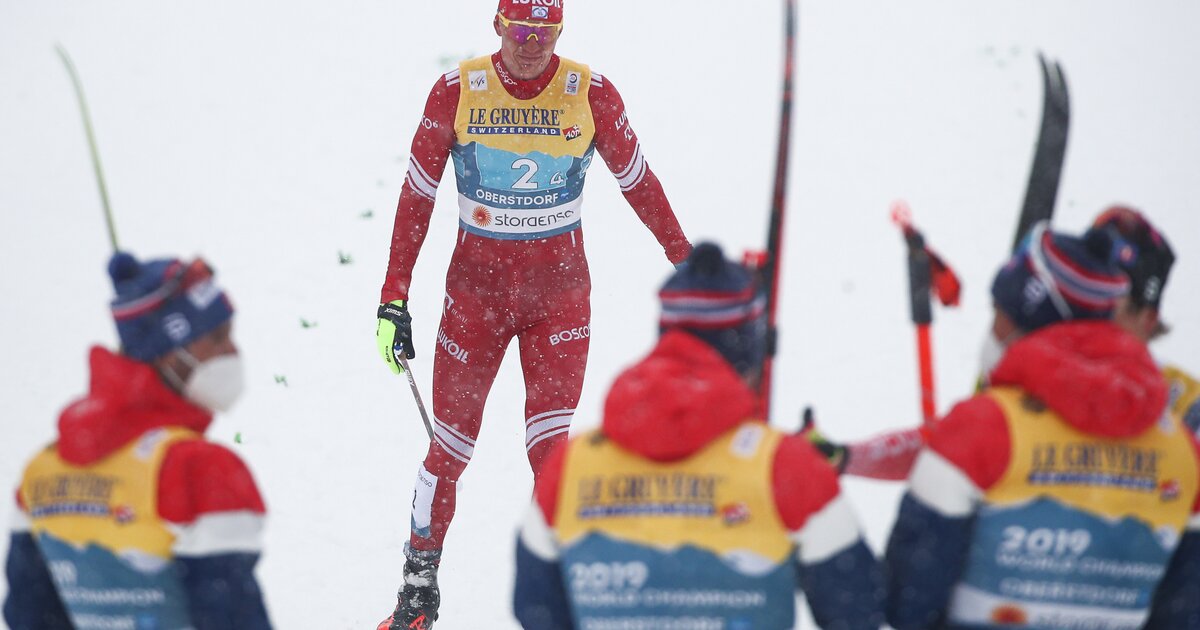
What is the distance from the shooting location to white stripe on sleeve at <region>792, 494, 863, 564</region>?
263cm

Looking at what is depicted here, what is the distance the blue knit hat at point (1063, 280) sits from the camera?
284cm

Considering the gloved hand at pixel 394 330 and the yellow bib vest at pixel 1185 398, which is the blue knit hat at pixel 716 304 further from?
the gloved hand at pixel 394 330

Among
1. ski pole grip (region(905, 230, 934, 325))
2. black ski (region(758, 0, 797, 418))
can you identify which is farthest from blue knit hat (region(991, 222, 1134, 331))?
black ski (region(758, 0, 797, 418))

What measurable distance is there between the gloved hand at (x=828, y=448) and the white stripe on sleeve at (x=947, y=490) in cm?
50

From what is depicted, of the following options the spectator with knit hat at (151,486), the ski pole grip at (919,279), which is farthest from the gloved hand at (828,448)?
the spectator with knit hat at (151,486)

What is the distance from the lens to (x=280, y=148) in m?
10.7

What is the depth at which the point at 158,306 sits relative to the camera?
9.32ft

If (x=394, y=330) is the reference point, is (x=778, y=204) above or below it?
above

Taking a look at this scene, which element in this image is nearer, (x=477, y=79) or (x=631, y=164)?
(x=477, y=79)

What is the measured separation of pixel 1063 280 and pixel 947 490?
1.78 ft

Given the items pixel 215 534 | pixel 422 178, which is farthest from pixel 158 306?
pixel 422 178

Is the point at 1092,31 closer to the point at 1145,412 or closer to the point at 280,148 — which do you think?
the point at 280,148

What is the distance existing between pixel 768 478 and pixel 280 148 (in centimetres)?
873

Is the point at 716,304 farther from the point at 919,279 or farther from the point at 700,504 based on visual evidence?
the point at 919,279
